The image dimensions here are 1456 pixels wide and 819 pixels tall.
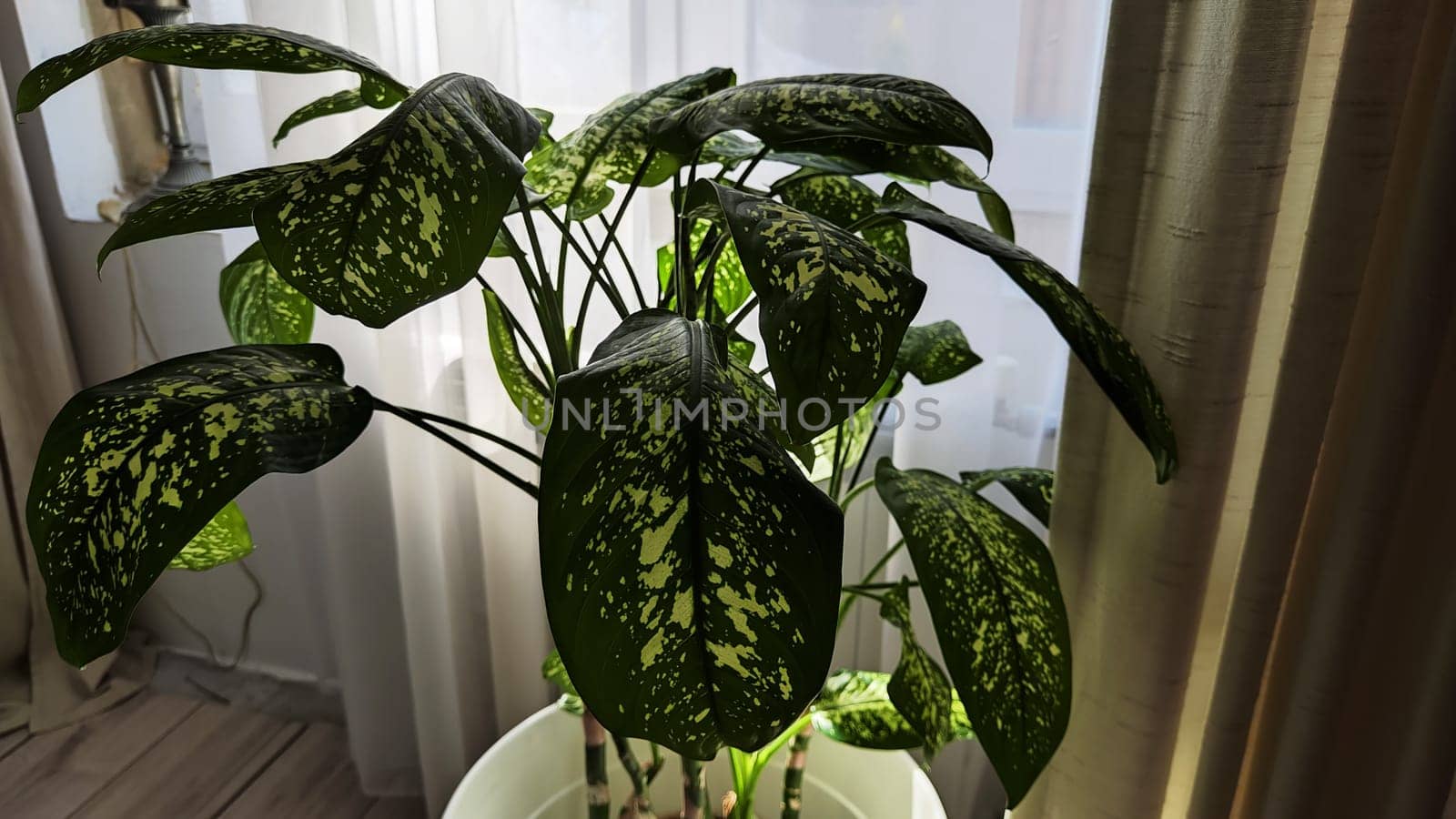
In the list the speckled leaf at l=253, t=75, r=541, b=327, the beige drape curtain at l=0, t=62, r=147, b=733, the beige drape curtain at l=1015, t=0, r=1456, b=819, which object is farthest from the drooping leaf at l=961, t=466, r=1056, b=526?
the beige drape curtain at l=0, t=62, r=147, b=733

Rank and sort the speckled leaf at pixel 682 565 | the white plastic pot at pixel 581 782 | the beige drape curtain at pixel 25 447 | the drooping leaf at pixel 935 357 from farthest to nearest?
the beige drape curtain at pixel 25 447
the white plastic pot at pixel 581 782
the drooping leaf at pixel 935 357
the speckled leaf at pixel 682 565

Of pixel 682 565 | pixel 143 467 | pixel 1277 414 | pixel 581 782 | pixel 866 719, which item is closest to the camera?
pixel 682 565

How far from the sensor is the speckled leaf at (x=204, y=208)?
1.72 ft

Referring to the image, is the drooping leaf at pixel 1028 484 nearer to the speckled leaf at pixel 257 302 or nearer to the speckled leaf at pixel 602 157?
the speckled leaf at pixel 602 157

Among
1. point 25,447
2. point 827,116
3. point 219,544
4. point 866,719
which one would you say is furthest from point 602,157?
point 25,447

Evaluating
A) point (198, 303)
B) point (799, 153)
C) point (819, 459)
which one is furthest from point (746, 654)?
point (198, 303)

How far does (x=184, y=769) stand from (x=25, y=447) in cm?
59

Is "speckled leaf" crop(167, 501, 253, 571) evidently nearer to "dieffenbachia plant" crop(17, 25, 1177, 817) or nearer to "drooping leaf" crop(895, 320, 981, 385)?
"dieffenbachia plant" crop(17, 25, 1177, 817)

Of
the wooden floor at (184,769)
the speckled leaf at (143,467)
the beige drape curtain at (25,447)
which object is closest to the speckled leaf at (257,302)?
the speckled leaf at (143,467)

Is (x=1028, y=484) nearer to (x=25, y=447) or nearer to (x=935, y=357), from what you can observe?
(x=935, y=357)

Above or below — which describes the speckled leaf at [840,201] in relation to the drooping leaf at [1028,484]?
above

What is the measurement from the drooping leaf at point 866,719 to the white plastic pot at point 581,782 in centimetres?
13

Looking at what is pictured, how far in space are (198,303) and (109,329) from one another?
21cm

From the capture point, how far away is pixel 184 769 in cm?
160
